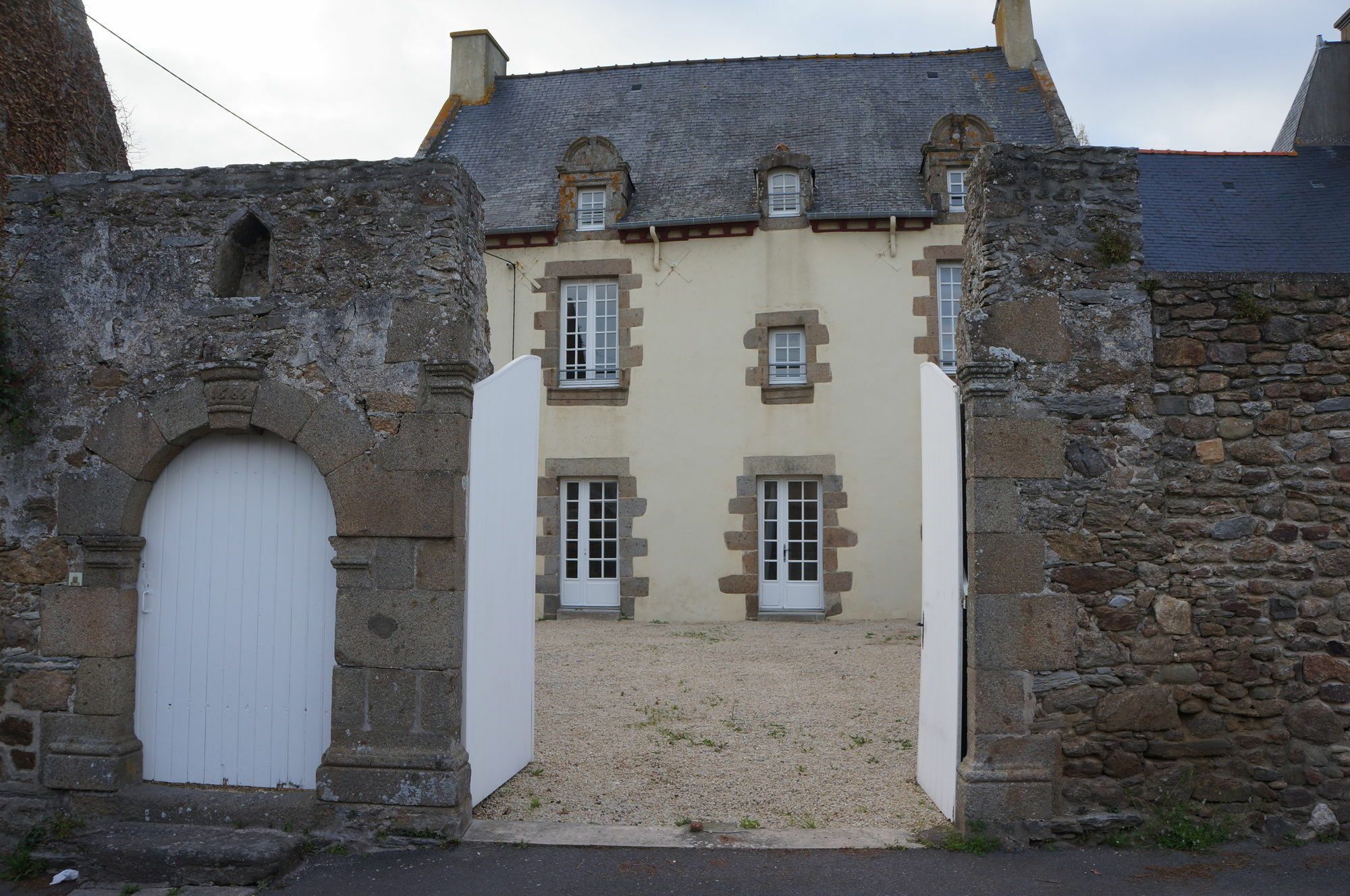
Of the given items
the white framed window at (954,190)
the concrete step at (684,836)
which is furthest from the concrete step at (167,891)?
the white framed window at (954,190)

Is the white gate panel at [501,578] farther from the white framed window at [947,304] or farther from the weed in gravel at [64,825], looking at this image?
the white framed window at [947,304]

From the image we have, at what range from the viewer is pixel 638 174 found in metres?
12.4

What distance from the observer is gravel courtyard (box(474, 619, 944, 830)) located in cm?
449

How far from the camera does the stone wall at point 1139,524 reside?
13.0 ft

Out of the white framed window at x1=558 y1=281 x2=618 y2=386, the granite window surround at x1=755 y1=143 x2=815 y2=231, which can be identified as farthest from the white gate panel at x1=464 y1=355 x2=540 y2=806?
the granite window surround at x1=755 y1=143 x2=815 y2=231

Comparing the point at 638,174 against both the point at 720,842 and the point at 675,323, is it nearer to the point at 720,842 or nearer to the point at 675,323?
the point at 675,323

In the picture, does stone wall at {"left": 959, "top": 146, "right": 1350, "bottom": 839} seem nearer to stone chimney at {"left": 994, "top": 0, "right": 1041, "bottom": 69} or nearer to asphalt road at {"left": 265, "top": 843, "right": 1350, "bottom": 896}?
asphalt road at {"left": 265, "top": 843, "right": 1350, "bottom": 896}

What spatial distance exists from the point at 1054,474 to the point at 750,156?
9.15m

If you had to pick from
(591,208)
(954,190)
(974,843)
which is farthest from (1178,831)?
(591,208)

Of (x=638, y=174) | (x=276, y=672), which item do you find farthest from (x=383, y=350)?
(x=638, y=174)

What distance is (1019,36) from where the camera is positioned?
43.3ft

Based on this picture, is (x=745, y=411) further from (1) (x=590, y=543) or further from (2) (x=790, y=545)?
(1) (x=590, y=543)

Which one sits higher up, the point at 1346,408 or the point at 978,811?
the point at 1346,408

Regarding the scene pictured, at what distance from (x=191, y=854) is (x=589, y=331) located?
8473 mm
